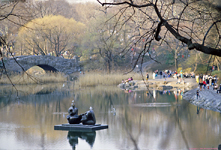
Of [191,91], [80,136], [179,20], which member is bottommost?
[80,136]

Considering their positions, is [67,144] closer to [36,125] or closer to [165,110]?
[36,125]

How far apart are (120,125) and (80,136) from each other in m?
2.87

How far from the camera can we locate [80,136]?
1153 cm

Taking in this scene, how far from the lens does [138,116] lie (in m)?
16.1

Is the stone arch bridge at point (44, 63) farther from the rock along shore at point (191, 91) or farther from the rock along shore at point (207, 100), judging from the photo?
the rock along shore at point (207, 100)

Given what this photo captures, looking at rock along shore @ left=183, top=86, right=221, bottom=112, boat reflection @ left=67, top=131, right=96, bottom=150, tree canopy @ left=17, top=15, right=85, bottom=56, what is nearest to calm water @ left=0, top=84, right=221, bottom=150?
boat reflection @ left=67, top=131, right=96, bottom=150

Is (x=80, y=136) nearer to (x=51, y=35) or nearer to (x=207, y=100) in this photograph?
(x=207, y=100)

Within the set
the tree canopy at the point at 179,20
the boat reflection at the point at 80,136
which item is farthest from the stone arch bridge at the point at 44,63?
the tree canopy at the point at 179,20

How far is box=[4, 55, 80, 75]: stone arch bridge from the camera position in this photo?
36.7m

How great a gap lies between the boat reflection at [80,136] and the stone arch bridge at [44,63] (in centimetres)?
2456

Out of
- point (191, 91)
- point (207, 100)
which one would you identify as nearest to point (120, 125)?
point (207, 100)

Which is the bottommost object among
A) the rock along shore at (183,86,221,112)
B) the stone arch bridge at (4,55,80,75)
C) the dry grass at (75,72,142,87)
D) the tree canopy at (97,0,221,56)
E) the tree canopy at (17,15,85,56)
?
the rock along shore at (183,86,221,112)

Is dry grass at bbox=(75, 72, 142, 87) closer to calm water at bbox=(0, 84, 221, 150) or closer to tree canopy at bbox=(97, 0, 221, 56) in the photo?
calm water at bbox=(0, 84, 221, 150)

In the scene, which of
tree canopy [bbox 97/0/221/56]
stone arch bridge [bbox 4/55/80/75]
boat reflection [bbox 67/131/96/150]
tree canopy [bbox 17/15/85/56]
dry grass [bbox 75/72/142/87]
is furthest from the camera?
tree canopy [bbox 17/15/85/56]
